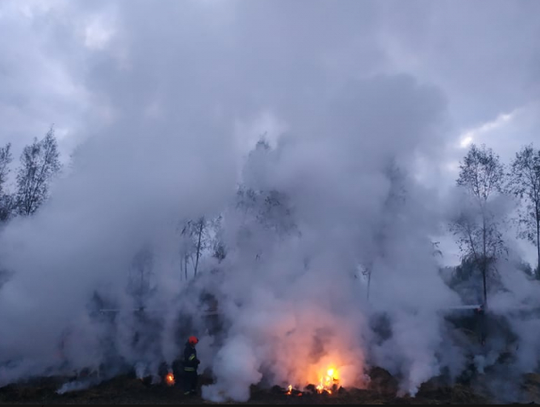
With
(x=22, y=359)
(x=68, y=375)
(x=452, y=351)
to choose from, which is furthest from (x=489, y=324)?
(x=22, y=359)

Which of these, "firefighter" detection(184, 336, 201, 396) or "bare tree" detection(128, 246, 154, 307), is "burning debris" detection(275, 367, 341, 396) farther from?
"bare tree" detection(128, 246, 154, 307)

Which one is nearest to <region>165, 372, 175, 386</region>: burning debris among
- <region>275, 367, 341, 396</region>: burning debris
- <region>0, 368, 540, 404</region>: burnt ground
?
<region>0, 368, 540, 404</region>: burnt ground

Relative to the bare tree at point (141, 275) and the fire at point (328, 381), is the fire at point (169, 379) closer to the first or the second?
the bare tree at point (141, 275)

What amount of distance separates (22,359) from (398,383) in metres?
12.9

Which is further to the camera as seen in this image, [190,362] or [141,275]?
[141,275]

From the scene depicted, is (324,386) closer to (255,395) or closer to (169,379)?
(255,395)

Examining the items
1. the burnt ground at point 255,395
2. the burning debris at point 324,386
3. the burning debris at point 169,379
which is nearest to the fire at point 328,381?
the burning debris at point 324,386

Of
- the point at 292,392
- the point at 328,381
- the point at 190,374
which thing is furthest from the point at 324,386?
the point at 190,374

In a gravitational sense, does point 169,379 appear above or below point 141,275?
below

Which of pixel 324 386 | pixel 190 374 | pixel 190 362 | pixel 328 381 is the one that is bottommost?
pixel 324 386

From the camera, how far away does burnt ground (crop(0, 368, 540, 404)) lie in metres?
13.7

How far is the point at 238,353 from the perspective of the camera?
1463 cm

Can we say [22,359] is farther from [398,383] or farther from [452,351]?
[452,351]

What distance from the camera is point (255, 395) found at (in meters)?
14.2
